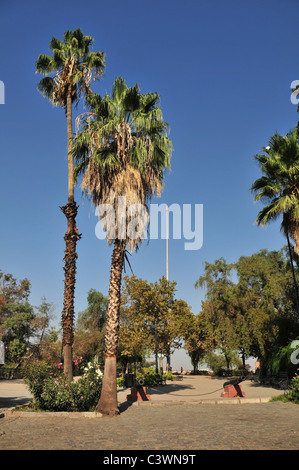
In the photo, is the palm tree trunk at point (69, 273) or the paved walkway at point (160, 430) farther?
the palm tree trunk at point (69, 273)

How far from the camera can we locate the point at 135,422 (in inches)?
378

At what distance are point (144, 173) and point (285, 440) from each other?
9336mm

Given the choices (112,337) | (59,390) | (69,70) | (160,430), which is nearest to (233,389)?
(112,337)

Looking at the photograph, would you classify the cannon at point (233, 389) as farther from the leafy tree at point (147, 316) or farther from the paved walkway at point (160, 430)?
the leafy tree at point (147, 316)

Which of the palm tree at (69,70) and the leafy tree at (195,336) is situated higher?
the palm tree at (69,70)

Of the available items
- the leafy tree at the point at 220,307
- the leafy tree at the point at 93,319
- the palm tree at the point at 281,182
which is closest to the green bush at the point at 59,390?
the palm tree at the point at 281,182

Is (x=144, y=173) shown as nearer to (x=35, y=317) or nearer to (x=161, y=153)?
(x=161, y=153)

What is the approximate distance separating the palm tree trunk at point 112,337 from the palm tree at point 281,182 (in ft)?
28.4

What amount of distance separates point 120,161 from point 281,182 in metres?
9.59

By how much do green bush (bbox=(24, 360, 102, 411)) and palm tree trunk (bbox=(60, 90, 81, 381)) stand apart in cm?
78

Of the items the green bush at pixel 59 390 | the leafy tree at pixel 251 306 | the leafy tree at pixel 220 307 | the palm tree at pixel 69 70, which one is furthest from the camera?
the leafy tree at pixel 220 307

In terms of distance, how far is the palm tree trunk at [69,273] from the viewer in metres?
13.0

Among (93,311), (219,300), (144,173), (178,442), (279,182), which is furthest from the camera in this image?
(93,311)
